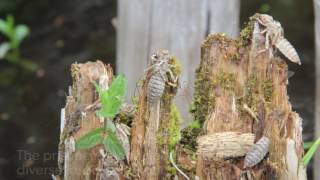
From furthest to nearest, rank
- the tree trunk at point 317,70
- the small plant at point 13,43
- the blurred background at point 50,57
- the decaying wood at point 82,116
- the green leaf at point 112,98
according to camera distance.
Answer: the small plant at point 13,43 < the blurred background at point 50,57 < the tree trunk at point 317,70 < the decaying wood at point 82,116 < the green leaf at point 112,98

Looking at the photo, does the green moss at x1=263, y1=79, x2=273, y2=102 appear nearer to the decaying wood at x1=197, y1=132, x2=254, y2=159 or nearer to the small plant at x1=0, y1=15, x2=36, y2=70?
the decaying wood at x1=197, y1=132, x2=254, y2=159

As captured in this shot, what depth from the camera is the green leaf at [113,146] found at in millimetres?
1273

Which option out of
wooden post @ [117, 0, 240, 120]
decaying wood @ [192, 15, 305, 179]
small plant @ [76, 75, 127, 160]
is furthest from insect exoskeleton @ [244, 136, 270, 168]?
wooden post @ [117, 0, 240, 120]

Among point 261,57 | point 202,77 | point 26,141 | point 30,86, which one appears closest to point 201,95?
point 202,77

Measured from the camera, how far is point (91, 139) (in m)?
1.29

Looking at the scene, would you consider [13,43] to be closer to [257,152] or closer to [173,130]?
[173,130]

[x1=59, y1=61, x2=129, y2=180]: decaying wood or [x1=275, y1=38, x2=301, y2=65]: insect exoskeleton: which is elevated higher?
[x1=275, y1=38, x2=301, y2=65]: insect exoskeleton

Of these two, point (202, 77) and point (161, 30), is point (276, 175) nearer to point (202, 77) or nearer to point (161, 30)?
point (202, 77)

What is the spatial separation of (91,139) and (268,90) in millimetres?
345

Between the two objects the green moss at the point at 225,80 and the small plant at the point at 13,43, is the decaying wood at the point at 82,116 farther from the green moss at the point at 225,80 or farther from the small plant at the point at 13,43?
the small plant at the point at 13,43

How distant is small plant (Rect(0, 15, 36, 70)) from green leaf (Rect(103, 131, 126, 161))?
87.4 inches

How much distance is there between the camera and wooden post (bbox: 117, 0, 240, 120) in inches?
87.5

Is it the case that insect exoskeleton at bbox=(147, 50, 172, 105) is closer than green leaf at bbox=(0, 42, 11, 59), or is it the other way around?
insect exoskeleton at bbox=(147, 50, 172, 105)

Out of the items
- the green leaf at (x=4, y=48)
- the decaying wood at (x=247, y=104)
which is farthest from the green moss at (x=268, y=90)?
the green leaf at (x=4, y=48)
